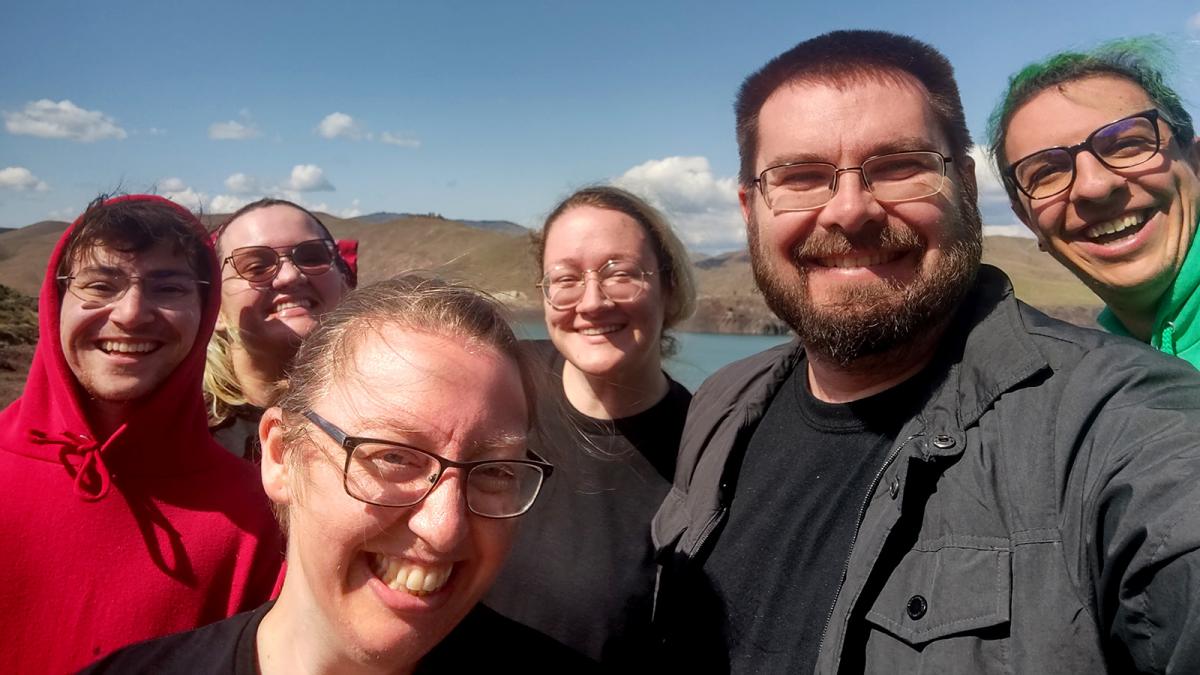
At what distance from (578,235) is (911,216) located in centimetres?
135

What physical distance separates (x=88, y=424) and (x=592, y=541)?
1.65 meters

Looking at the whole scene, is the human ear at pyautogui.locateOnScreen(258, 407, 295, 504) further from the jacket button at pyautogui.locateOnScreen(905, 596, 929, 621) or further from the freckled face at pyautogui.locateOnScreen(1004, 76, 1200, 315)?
the freckled face at pyautogui.locateOnScreen(1004, 76, 1200, 315)

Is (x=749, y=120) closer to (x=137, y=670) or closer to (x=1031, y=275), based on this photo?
(x=137, y=670)

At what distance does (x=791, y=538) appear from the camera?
2.06 m

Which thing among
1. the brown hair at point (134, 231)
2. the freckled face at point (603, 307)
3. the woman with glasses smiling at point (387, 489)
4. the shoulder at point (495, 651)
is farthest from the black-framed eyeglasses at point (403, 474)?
the freckled face at point (603, 307)

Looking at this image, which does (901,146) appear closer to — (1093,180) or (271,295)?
(1093,180)

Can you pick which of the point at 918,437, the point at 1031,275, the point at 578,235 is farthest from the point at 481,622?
the point at 1031,275

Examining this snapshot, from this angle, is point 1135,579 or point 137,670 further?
point 137,670

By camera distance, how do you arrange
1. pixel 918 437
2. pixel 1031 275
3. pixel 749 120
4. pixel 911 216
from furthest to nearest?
pixel 1031 275 < pixel 749 120 < pixel 911 216 < pixel 918 437

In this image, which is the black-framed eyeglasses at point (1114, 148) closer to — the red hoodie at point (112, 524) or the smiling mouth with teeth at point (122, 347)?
the red hoodie at point (112, 524)

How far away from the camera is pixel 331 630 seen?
4.88ft

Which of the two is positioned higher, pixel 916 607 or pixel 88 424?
pixel 88 424

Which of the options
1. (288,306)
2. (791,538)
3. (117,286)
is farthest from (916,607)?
(288,306)

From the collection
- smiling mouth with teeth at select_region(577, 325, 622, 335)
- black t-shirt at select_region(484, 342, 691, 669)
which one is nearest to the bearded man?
black t-shirt at select_region(484, 342, 691, 669)
